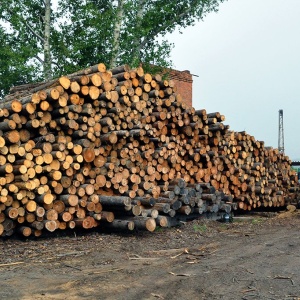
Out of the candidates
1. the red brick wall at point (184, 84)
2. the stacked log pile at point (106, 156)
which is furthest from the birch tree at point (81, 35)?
the stacked log pile at point (106, 156)

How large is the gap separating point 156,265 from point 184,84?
69.7 feet

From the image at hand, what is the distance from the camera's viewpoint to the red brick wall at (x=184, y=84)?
26.1 meters

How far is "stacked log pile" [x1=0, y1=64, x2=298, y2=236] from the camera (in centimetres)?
802

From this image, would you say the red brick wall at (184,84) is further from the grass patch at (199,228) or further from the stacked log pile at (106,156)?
the grass patch at (199,228)

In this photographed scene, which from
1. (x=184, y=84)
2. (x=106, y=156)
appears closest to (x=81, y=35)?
(x=184, y=84)

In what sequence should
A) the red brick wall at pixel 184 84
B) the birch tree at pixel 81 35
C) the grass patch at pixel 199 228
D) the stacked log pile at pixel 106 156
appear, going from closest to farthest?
the stacked log pile at pixel 106 156 < the grass patch at pixel 199 228 < the birch tree at pixel 81 35 < the red brick wall at pixel 184 84

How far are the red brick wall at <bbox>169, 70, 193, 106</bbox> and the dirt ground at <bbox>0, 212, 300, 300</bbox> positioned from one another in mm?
17244

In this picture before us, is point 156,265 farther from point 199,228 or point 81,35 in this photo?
point 81,35

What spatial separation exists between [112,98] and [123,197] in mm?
2117

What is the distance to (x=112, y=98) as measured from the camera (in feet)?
30.1

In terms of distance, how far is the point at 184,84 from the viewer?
26719 mm

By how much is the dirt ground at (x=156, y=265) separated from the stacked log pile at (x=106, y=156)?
1.66ft

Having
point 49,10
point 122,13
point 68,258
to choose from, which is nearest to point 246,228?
point 68,258

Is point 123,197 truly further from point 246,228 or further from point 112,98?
point 246,228
